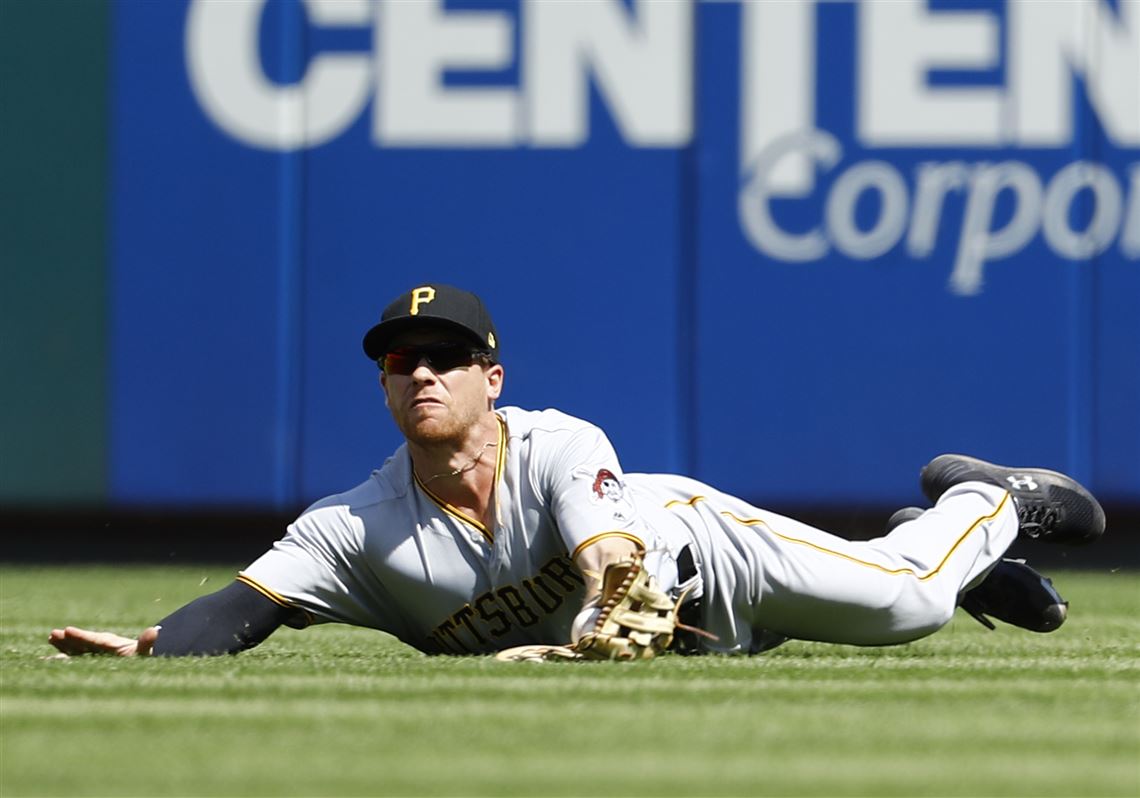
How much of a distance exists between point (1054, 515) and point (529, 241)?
3.89m

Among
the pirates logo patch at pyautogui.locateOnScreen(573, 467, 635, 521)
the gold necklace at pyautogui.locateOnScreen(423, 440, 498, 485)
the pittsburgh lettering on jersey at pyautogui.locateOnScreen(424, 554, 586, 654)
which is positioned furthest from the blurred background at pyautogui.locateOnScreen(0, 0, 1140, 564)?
the pirates logo patch at pyautogui.locateOnScreen(573, 467, 635, 521)

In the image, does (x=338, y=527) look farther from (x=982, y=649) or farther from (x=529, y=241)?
(x=529, y=241)

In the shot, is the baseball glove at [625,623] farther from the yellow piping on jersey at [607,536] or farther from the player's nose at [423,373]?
the player's nose at [423,373]

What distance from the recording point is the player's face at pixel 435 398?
4098mm

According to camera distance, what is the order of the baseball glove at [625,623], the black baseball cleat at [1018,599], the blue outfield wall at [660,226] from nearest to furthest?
the baseball glove at [625,623]
the black baseball cleat at [1018,599]
the blue outfield wall at [660,226]

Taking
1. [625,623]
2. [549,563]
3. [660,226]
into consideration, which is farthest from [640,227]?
[625,623]

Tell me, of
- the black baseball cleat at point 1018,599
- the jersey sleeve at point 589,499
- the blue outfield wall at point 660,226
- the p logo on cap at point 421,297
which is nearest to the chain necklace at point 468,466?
the jersey sleeve at point 589,499

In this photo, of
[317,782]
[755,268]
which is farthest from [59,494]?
[317,782]

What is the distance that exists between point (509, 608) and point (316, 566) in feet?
1.39

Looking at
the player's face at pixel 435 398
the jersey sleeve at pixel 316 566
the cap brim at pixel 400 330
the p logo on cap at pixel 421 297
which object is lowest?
the jersey sleeve at pixel 316 566

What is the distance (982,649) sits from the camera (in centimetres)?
478

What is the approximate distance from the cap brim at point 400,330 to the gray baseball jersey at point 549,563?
258 mm

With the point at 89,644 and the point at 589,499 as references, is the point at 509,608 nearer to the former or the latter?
the point at 589,499

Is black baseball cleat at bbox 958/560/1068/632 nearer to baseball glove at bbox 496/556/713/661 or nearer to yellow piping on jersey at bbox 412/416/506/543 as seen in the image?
baseball glove at bbox 496/556/713/661
